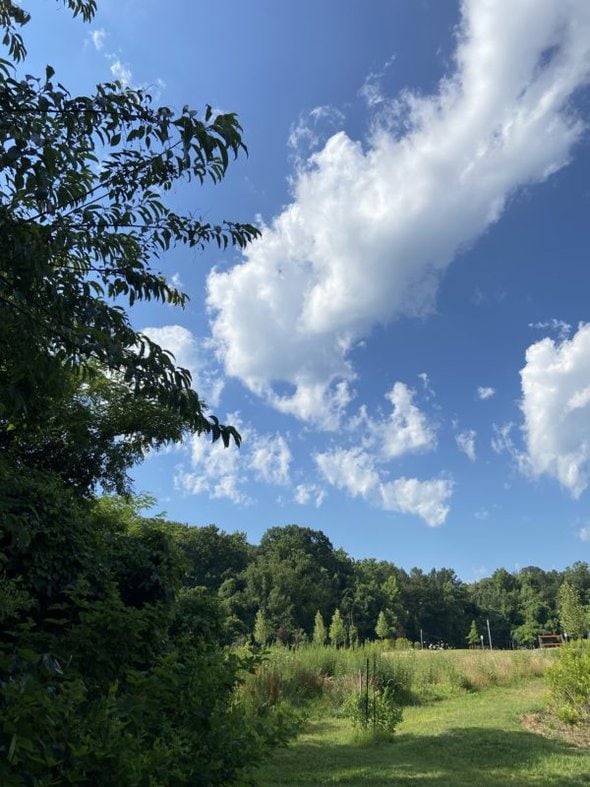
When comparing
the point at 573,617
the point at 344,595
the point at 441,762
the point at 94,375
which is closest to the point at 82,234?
the point at 94,375

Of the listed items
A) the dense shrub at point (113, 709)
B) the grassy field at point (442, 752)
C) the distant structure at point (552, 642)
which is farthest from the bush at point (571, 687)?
the dense shrub at point (113, 709)

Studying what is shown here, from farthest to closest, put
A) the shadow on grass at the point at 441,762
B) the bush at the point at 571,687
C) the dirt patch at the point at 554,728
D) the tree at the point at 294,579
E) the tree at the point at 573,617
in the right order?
the tree at the point at 294,579
the tree at the point at 573,617
the bush at the point at 571,687
the dirt patch at the point at 554,728
the shadow on grass at the point at 441,762

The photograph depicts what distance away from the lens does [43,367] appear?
2934mm

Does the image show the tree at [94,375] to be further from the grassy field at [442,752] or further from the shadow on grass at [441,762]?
Answer: the shadow on grass at [441,762]

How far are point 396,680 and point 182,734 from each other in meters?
15.0

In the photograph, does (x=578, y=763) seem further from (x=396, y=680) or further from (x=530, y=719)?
(x=396, y=680)

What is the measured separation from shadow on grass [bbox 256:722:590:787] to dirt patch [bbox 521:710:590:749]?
0.30 m

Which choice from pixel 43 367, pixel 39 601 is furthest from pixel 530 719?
pixel 43 367

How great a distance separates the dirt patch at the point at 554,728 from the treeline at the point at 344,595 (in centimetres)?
3645

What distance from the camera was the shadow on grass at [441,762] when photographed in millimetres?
6871

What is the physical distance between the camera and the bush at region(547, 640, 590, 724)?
9805 mm

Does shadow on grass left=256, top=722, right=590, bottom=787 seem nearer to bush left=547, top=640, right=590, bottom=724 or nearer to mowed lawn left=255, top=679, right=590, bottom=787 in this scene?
mowed lawn left=255, top=679, right=590, bottom=787

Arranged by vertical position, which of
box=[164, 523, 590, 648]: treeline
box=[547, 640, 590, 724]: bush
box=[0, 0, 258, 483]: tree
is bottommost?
box=[547, 640, 590, 724]: bush

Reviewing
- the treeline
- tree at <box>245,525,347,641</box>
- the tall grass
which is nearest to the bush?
the tall grass
